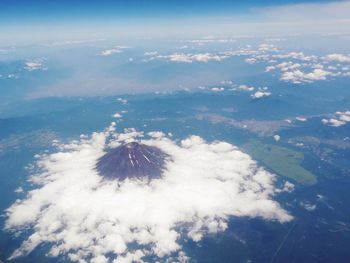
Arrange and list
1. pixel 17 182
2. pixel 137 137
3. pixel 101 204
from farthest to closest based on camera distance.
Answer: pixel 137 137 < pixel 17 182 < pixel 101 204

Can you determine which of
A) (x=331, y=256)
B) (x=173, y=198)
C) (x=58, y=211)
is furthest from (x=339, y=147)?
(x=58, y=211)

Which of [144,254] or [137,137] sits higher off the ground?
[144,254]

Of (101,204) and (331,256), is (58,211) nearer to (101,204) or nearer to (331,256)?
(101,204)

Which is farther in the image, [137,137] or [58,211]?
[137,137]

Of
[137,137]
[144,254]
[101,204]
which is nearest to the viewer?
[144,254]

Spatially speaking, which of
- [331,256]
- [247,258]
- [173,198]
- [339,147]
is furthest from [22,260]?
[339,147]

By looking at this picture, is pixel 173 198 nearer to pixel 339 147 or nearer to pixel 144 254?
pixel 144 254
